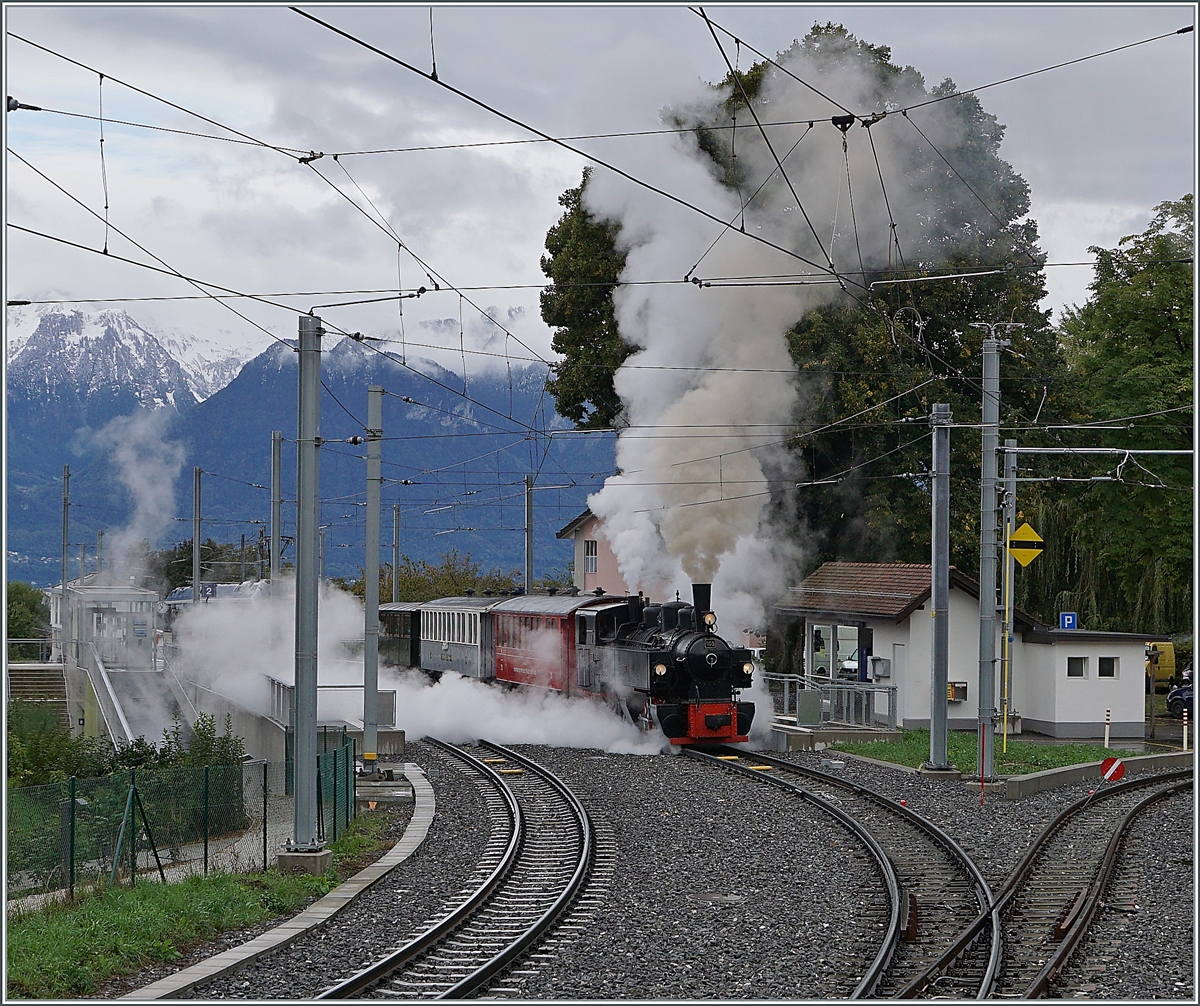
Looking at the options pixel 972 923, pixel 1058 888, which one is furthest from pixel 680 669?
pixel 972 923

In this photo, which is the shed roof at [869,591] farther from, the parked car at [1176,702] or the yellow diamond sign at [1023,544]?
the parked car at [1176,702]

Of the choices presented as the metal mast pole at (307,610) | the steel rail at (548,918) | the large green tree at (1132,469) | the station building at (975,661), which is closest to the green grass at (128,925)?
the metal mast pole at (307,610)

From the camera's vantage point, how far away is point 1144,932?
1132 centimetres

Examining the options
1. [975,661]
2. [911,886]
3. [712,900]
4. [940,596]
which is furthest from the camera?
[975,661]

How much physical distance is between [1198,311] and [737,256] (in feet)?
68.3

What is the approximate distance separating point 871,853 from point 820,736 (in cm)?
1092

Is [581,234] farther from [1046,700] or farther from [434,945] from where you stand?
[434,945]

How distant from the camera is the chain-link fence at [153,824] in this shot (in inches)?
490

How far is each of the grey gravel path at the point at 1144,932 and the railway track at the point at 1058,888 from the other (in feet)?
0.44

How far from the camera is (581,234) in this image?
36.4m

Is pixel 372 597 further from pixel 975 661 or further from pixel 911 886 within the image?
pixel 975 661

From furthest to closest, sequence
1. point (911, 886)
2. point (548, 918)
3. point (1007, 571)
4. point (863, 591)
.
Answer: point (863, 591)
point (1007, 571)
point (911, 886)
point (548, 918)

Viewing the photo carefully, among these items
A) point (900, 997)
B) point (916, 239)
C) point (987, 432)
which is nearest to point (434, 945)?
point (900, 997)

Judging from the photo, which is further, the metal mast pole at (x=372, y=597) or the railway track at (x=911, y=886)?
the metal mast pole at (x=372, y=597)
